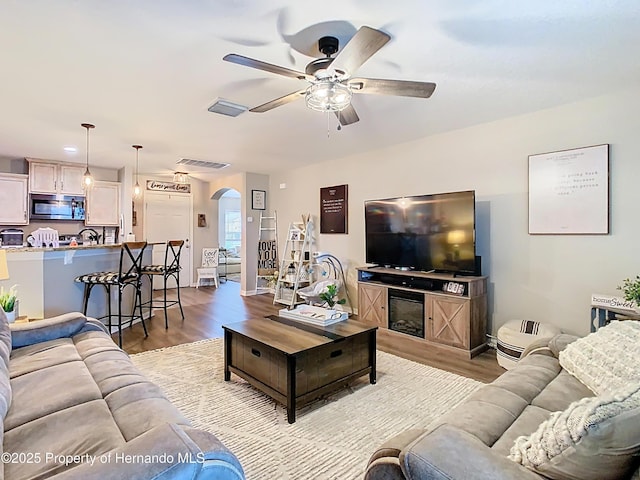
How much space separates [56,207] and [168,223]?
2.11 metres

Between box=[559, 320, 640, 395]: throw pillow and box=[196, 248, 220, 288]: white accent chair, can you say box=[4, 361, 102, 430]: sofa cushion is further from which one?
box=[196, 248, 220, 288]: white accent chair

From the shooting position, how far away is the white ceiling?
6.29ft

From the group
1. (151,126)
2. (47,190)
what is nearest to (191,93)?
(151,126)

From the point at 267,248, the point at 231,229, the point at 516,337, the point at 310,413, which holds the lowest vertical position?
the point at 310,413

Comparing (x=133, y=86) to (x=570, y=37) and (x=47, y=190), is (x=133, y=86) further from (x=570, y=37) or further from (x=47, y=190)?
(x=47, y=190)

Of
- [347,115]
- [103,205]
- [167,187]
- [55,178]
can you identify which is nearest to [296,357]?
[347,115]

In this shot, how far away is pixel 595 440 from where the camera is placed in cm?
84

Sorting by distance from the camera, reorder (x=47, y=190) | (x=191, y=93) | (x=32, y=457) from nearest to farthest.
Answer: (x=32, y=457) < (x=191, y=93) < (x=47, y=190)

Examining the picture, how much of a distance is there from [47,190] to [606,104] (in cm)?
746

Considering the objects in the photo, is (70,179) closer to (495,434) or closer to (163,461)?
(163,461)

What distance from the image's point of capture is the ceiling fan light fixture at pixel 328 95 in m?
2.19

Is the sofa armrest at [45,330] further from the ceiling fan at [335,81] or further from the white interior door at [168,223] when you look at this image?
the white interior door at [168,223]

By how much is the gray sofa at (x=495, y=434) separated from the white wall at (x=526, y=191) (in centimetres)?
146

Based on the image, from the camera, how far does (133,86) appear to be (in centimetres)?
286
